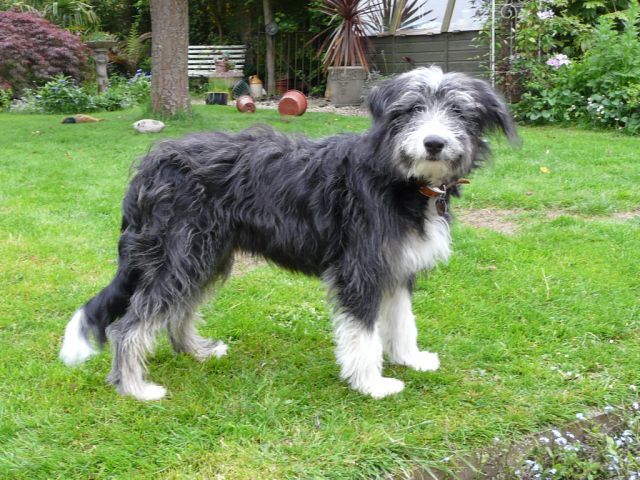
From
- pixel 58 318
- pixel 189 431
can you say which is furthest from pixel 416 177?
pixel 58 318

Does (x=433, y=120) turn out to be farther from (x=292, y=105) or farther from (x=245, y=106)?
(x=245, y=106)

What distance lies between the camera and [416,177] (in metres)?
3.07

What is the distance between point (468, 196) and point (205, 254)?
3.98 meters

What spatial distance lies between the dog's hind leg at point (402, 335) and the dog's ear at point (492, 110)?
1.01 metres

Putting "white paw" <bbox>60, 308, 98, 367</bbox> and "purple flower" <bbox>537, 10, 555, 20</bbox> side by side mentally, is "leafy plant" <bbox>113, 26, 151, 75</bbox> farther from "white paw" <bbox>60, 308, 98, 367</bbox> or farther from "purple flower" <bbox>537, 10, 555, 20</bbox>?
"white paw" <bbox>60, 308, 98, 367</bbox>

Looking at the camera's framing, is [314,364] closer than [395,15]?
Yes

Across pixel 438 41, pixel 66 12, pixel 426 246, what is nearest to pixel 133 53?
pixel 66 12

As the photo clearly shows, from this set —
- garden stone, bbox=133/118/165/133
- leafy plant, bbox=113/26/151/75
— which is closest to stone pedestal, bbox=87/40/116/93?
leafy plant, bbox=113/26/151/75

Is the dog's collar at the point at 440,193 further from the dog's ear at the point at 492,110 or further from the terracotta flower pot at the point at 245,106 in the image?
the terracotta flower pot at the point at 245,106

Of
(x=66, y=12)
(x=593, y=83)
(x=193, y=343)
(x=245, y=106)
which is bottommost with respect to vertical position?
(x=193, y=343)

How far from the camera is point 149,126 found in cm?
1020

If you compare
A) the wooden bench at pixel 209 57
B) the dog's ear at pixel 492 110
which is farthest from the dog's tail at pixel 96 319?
the wooden bench at pixel 209 57

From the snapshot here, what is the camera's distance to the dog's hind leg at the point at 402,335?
3.66 m

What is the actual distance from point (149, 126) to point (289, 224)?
24.5 feet
